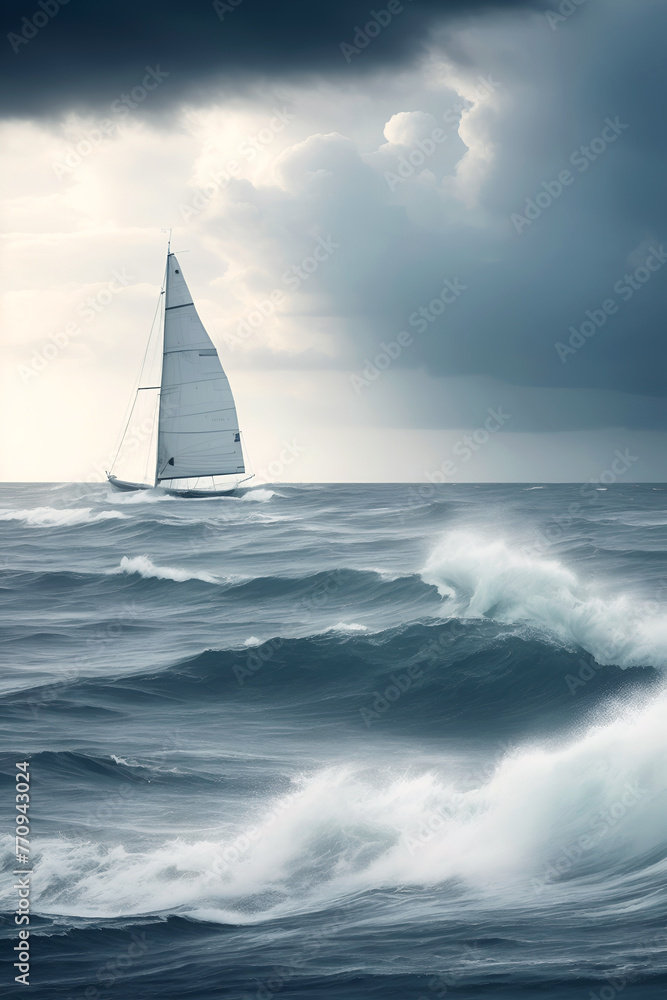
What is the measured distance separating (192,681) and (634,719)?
11.0 meters

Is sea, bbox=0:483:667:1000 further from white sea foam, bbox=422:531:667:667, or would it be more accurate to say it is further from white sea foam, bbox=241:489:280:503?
white sea foam, bbox=241:489:280:503

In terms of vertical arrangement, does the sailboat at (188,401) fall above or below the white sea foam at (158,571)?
above

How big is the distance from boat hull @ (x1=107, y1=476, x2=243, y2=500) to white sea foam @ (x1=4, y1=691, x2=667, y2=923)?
2379 inches

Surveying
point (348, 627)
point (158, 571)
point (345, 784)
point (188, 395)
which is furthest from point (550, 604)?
point (188, 395)

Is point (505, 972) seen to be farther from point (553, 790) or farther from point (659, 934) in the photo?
point (553, 790)

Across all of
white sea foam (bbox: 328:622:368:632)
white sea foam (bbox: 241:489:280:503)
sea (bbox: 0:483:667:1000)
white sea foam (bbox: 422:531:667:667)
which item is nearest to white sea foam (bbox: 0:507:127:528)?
white sea foam (bbox: 241:489:280:503)

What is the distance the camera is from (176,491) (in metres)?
74.8

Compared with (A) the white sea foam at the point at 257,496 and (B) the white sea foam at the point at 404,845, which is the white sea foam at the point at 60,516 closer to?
(A) the white sea foam at the point at 257,496

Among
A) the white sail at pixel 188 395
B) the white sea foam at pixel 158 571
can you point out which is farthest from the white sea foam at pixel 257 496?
the white sea foam at pixel 158 571

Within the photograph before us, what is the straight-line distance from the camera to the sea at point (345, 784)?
9.19 m

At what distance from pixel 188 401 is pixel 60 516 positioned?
12862 millimetres

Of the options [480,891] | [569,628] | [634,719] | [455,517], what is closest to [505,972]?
[480,891]

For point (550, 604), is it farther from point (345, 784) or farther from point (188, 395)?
point (188, 395)

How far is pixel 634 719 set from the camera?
1598 cm
